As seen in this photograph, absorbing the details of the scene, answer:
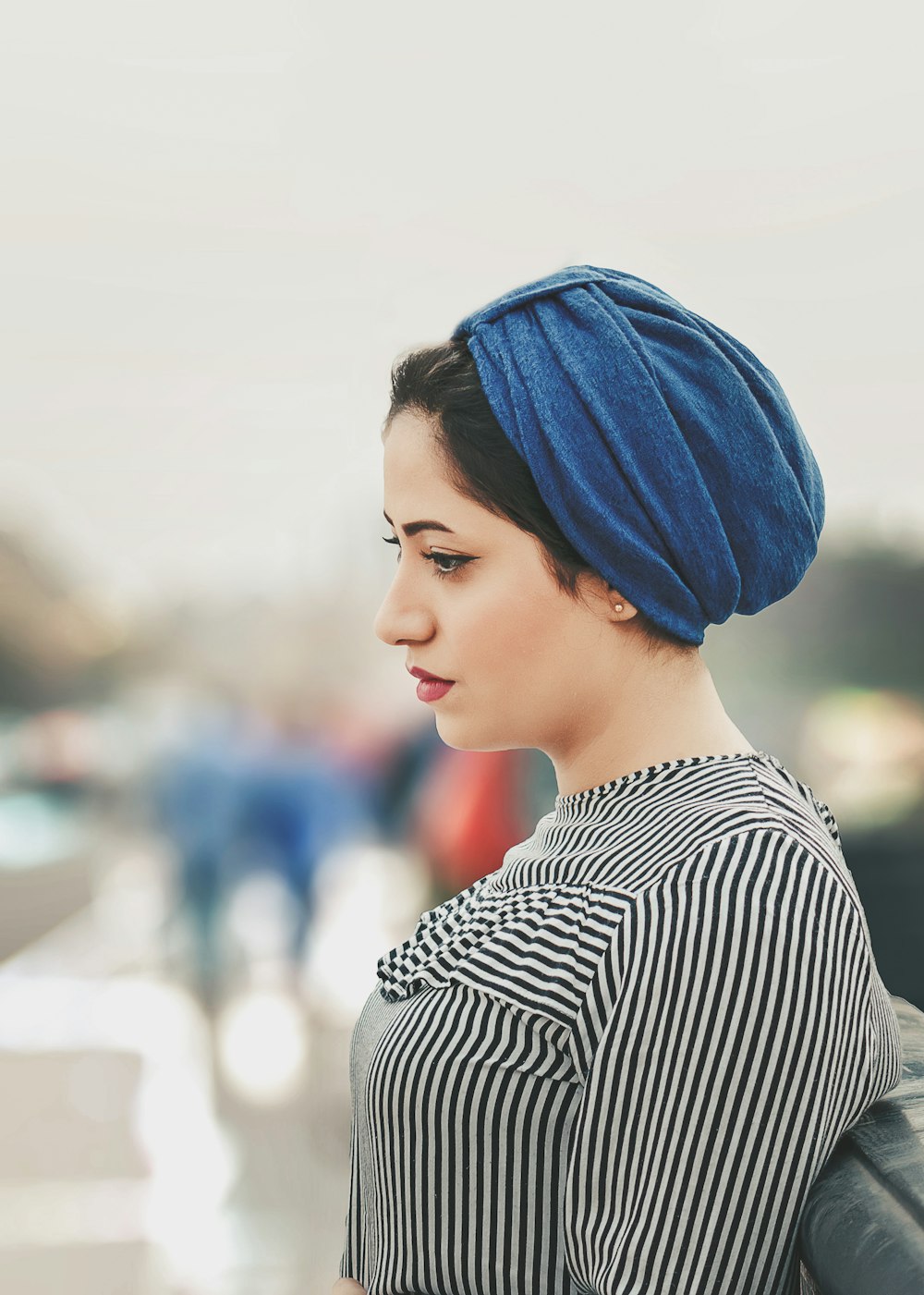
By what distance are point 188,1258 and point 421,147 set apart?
215cm

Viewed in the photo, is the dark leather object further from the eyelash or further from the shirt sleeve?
the eyelash

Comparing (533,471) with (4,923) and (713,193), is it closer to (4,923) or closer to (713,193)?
(713,193)

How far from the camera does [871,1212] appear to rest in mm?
553

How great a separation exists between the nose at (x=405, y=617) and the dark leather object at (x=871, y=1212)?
0.42 m

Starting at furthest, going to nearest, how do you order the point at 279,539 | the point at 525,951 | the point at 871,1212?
the point at 279,539, the point at 525,951, the point at 871,1212

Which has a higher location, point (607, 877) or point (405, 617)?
point (405, 617)

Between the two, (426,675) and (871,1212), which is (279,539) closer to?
(426,675)

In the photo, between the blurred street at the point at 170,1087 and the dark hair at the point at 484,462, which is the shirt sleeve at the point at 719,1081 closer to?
the dark hair at the point at 484,462

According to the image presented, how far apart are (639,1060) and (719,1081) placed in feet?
0.14

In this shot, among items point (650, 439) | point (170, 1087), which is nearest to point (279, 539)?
point (170, 1087)

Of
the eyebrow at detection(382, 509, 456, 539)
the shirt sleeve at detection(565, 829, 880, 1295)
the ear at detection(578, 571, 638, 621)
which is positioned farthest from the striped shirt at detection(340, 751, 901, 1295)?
the eyebrow at detection(382, 509, 456, 539)

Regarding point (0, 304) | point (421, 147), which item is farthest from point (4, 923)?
point (421, 147)

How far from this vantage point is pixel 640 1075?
587 mm

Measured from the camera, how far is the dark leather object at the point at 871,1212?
525mm
